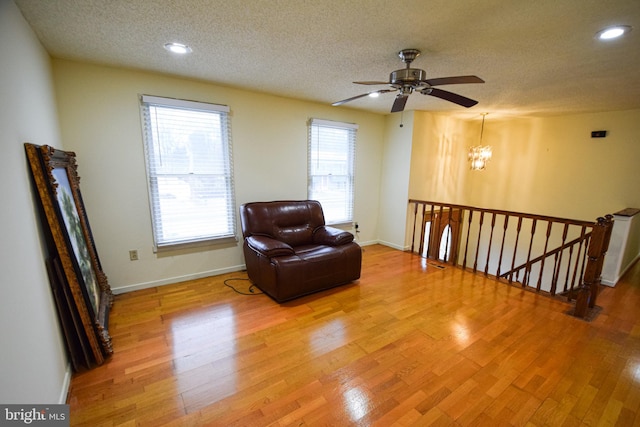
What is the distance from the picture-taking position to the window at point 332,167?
13.8 ft

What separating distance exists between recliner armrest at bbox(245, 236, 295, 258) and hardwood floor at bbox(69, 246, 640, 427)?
21.3 inches

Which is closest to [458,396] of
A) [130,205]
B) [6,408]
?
[6,408]

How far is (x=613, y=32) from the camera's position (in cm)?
178

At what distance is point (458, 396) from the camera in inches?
68.1

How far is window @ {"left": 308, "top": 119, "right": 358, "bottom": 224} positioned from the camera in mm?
4199

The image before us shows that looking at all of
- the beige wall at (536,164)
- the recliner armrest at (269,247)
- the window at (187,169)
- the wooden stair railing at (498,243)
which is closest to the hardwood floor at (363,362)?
the recliner armrest at (269,247)

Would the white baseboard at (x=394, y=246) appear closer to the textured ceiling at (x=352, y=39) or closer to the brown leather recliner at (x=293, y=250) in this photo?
the brown leather recliner at (x=293, y=250)

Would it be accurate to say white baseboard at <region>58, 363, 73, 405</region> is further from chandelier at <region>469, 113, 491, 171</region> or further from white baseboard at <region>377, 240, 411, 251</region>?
chandelier at <region>469, 113, 491, 171</region>

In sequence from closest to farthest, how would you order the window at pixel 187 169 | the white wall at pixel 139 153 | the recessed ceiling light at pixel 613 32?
the recessed ceiling light at pixel 613 32, the white wall at pixel 139 153, the window at pixel 187 169

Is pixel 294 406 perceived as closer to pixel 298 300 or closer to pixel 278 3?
pixel 298 300

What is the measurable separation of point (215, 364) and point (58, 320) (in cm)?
109

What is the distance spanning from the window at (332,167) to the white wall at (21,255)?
9.75 feet

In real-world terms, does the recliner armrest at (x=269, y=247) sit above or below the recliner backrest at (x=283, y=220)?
below

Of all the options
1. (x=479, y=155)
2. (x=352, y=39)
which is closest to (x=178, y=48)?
(x=352, y=39)
